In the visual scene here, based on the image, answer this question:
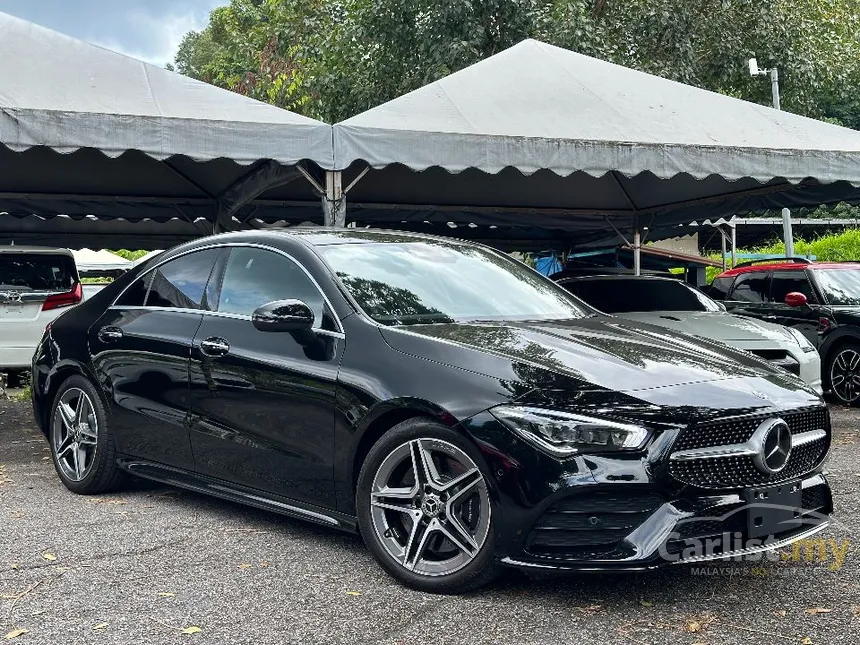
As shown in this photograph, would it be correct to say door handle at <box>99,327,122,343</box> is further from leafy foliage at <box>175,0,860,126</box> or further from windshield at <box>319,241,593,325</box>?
leafy foliage at <box>175,0,860,126</box>

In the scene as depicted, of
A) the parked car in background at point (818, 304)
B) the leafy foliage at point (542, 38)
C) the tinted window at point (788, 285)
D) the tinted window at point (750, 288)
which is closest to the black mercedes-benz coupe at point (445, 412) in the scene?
the parked car in background at point (818, 304)

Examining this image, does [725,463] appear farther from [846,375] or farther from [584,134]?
[846,375]

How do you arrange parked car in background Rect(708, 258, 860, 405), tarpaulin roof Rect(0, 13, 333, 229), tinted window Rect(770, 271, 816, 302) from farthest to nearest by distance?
tinted window Rect(770, 271, 816, 302) < parked car in background Rect(708, 258, 860, 405) < tarpaulin roof Rect(0, 13, 333, 229)

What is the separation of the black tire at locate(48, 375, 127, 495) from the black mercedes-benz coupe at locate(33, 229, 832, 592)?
0.03m

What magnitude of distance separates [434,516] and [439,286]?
4.44 ft

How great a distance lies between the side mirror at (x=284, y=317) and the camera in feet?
15.2

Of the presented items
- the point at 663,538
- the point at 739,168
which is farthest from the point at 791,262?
the point at 663,538

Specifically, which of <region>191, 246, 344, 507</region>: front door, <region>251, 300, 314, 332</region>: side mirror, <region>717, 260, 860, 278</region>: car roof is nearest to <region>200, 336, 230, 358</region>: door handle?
<region>191, 246, 344, 507</region>: front door

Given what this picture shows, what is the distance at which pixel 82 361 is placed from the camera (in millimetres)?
6164

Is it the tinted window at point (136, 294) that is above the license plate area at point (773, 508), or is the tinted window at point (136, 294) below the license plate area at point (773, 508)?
above

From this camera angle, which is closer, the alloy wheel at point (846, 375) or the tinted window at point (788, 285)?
the alloy wheel at point (846, 375)

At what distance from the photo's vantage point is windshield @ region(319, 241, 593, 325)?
4809 mm

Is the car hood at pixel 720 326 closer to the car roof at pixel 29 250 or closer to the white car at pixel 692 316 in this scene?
the white car at pixel 692 316

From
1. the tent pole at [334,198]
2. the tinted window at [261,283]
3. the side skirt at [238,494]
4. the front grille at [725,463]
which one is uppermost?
the tent pole at [334,198]
